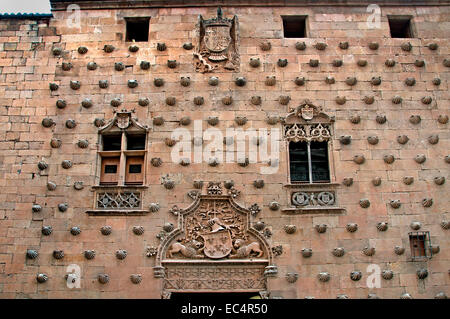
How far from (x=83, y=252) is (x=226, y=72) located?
4.97 metres

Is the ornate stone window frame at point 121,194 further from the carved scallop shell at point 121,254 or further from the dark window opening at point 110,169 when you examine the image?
the carved scallop shell at point 121,254

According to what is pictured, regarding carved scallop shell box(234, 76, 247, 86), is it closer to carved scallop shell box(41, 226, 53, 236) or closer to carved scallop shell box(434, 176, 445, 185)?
carved scallop shell box(434, 176, 445, 185)

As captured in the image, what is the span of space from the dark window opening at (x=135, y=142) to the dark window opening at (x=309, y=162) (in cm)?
318

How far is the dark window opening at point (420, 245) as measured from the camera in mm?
11812

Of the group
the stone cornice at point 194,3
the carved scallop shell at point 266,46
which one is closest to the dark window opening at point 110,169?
the stone cornice at point 194,3

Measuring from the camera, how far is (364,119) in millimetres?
12977

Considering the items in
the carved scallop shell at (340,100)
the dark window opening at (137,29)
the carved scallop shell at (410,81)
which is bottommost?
the carved scallop shell at (340,100)

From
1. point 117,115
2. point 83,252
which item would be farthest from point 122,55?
point 83,252

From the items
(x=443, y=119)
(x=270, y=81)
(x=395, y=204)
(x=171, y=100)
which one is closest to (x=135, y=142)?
(x=171, y=100)

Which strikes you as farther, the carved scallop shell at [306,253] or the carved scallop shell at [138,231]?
the carved scallop shell at [138,231]

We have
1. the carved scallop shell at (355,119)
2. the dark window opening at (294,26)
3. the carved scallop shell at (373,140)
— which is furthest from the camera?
the dark window opening at (294,26)

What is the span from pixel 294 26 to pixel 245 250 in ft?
18.9

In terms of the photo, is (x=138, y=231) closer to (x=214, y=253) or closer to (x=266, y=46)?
(x=214, y=253)
